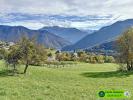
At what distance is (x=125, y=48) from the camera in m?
92.0

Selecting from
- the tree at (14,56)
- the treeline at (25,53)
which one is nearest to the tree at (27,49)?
the treeline at (25,53)

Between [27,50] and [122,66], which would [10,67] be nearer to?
[27,50]

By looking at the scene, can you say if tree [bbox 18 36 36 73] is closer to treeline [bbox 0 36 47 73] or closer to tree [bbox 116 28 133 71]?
treeline [bbox 0 36 47 73]

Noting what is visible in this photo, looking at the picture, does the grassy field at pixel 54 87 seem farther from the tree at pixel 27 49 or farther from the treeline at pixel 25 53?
the treeline at pixel 25 53

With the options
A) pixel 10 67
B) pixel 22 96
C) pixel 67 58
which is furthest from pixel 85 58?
pixel 22 96

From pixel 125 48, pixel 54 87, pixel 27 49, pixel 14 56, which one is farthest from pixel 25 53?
pixel 54 87

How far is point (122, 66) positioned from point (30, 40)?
3177cm

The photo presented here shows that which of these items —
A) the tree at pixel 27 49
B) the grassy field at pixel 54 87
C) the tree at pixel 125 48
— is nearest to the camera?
the grassy field at pixel 54 87

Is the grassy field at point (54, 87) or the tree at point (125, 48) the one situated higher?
the tree at point (125, 48)

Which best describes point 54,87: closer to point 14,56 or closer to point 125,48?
point 14,56

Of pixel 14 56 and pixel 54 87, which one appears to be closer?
pixel 54 87

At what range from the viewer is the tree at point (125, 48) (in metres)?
91.7

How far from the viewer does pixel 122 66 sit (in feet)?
315

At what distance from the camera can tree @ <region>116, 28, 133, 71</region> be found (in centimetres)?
9169
